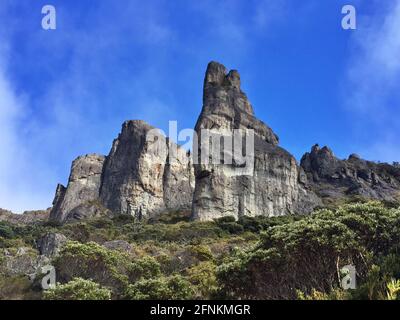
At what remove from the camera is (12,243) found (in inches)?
2554

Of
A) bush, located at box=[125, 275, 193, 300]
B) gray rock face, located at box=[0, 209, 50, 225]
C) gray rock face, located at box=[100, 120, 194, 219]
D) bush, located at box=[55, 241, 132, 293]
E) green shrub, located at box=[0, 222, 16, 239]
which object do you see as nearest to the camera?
bush, located at box=[125, 275, 193, 300]

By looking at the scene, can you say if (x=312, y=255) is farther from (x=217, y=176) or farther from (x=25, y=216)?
(x=25, y=216)

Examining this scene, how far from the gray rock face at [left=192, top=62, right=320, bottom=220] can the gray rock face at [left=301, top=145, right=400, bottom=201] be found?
14.5 metres

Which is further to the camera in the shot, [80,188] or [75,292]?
[80,188]

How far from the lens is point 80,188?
106 metres

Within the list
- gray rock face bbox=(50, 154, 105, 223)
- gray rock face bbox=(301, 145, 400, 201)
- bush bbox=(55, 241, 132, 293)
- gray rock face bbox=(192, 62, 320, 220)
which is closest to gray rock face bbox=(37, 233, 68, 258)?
bush bbox=(55, 241, 132, 293)

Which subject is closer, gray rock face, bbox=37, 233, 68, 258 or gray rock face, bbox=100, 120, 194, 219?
gray rock face, bbox=37, 233, 68, 258

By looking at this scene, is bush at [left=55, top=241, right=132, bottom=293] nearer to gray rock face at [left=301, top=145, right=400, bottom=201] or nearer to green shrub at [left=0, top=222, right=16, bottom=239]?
green shrub at [left=0, top=222, right=16, bottom=239]

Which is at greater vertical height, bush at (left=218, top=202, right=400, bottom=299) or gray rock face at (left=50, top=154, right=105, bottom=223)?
gray rock face at (left=50, top=154, right=105, bottom=223)

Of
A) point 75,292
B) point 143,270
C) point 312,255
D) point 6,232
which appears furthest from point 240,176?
point 75,292

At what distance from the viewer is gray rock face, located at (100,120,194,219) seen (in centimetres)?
9775

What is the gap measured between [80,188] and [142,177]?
14378 millimetres
